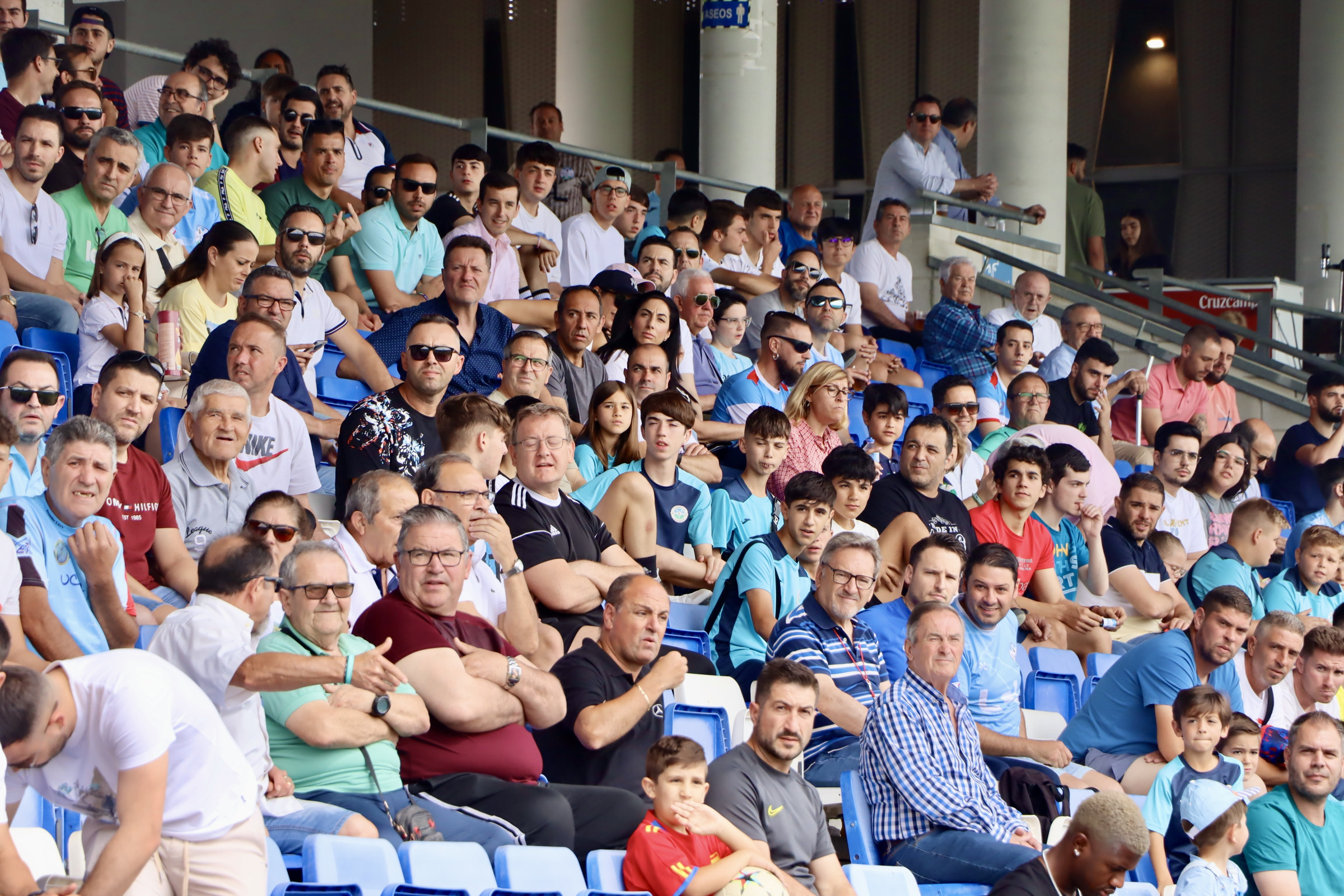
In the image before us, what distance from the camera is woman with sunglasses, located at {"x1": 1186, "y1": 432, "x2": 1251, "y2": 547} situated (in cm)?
827

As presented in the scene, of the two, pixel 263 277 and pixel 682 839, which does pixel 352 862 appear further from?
pixel 263 277

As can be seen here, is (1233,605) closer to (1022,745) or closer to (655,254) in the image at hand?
(1022,745)

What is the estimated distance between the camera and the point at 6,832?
2908 millimetres

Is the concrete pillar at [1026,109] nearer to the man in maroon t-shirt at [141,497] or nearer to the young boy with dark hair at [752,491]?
the young boy with dark hair at [752,491]

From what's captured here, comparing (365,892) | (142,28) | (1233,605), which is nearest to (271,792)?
(365,892)

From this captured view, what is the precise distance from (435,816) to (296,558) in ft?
2.29

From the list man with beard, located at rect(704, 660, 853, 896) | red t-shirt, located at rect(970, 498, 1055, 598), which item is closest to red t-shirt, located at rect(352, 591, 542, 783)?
man with beard, located at rect(704, 660, 853, 896)

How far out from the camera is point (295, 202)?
8.06m

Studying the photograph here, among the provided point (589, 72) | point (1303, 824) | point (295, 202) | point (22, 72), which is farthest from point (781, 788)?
point (589, 72)

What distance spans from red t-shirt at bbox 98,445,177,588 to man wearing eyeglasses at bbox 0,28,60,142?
2909mm

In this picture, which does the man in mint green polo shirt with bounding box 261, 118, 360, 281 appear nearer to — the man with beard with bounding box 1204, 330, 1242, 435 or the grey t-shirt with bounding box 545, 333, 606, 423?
the grey t-shirt with bounding box 545, 333, 606, 423

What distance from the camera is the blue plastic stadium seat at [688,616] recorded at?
5977 millimetres

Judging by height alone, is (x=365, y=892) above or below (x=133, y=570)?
below

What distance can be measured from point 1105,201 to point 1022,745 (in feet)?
45.5
